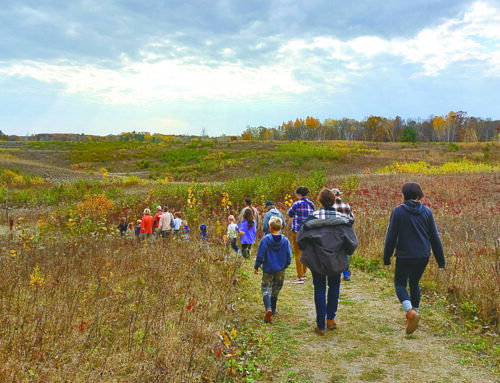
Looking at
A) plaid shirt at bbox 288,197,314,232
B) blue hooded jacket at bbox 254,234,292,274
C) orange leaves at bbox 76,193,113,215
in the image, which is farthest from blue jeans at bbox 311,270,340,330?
orange leaves at bbox 76,193,113,215

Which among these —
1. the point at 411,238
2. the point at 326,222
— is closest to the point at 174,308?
the point at 326,222

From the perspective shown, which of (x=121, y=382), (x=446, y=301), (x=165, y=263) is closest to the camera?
(x=121, y=382)

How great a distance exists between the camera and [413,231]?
491cm

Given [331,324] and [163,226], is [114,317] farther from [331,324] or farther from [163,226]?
[163,226]

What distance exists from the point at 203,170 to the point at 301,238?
39142mm

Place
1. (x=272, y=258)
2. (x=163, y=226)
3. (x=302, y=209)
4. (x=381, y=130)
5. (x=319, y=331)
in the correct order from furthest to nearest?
(x=381, y=130) → (x=163, y=226) → (x=302, y=209) → (x=272, y=258) → (x=319, y=331)

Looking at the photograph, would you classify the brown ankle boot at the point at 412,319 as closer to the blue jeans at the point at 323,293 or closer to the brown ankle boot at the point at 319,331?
the blue jeans at the point at 323,293

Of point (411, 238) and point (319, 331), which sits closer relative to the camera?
point (411, 238)

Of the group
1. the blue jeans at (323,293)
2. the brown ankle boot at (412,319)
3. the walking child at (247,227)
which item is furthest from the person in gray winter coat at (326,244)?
the walking child at (247,227)

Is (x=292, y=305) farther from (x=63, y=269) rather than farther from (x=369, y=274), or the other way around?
(x=63, y=269)

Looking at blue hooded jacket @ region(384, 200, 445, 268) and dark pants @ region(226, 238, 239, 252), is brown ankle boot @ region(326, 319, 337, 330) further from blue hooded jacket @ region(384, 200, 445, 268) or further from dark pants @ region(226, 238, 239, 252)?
dark pants @ region(226, 238, 239, 252)

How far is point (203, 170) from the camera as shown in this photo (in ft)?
143

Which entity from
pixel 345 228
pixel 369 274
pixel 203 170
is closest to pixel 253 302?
pixel 345 228

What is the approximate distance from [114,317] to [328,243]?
302cm
